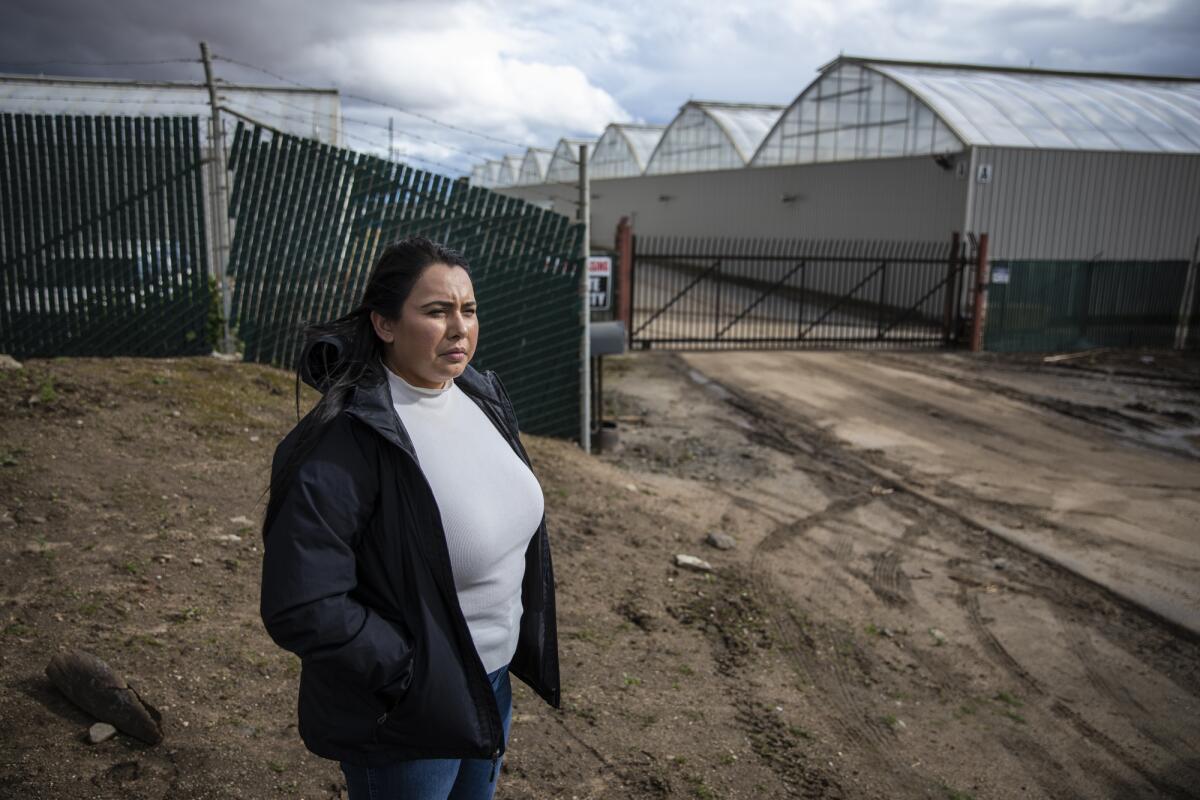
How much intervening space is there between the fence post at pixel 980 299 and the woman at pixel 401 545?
51.6 ft

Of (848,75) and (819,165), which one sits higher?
(848,75)

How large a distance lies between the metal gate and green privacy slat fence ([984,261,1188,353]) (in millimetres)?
770

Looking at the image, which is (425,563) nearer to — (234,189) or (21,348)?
(234,189)

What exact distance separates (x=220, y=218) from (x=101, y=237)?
1.09 metres

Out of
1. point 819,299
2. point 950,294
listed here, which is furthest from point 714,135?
point 950,294

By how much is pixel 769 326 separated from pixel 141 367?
14.9 metres

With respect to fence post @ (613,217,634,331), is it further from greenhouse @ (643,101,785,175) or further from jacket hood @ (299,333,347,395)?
jacket hood @ (299,333,347,395)

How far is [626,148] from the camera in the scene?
3550 cm

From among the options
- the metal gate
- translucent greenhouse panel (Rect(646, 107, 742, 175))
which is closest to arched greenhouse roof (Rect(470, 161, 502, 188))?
translucent greenhouse panel (Rect(646, 107, 742, 175))

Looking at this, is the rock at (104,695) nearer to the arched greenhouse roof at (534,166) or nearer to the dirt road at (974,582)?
the dirt road at (974,582)

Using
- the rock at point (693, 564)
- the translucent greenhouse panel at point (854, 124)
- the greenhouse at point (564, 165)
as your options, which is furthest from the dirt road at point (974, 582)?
the greenhouse at point (564, 165)

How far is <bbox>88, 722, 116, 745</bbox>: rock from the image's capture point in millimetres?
3004

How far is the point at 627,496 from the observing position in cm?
695

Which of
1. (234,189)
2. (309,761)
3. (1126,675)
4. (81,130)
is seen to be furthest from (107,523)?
(1126,675)
